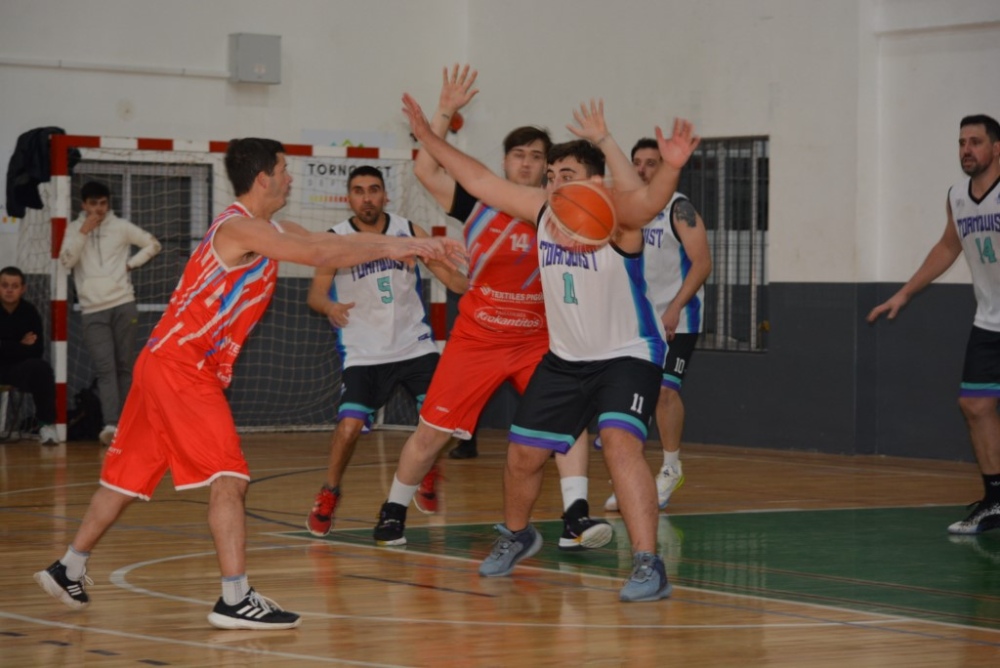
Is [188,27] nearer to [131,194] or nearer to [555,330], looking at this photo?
[131,194]

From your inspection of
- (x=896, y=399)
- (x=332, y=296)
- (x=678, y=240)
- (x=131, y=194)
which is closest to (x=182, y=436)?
(x=332, y=296)

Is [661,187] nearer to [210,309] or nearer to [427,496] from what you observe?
[210,309]

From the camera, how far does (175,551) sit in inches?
321

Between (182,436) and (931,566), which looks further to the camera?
(931,566)

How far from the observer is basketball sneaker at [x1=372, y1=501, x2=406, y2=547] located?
834 centimetres

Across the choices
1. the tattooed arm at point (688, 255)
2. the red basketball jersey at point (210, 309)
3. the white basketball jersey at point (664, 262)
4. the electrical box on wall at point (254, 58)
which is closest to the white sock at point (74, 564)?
the red basketball jersey at point (210, 309)

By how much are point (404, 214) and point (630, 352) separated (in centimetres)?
946

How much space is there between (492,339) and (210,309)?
7.07 ft

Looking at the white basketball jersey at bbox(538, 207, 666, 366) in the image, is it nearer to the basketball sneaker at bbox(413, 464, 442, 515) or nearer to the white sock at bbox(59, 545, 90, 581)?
the white sock at bbox(59, 545, 90, 581)

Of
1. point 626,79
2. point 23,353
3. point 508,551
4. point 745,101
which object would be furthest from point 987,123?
point 23,353

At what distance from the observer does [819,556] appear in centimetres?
816

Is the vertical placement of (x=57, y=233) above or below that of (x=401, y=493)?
above

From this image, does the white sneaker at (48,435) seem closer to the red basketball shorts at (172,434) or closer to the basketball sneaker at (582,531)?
the basketball sneaker at (582,531)

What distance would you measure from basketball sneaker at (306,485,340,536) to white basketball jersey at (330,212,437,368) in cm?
85
